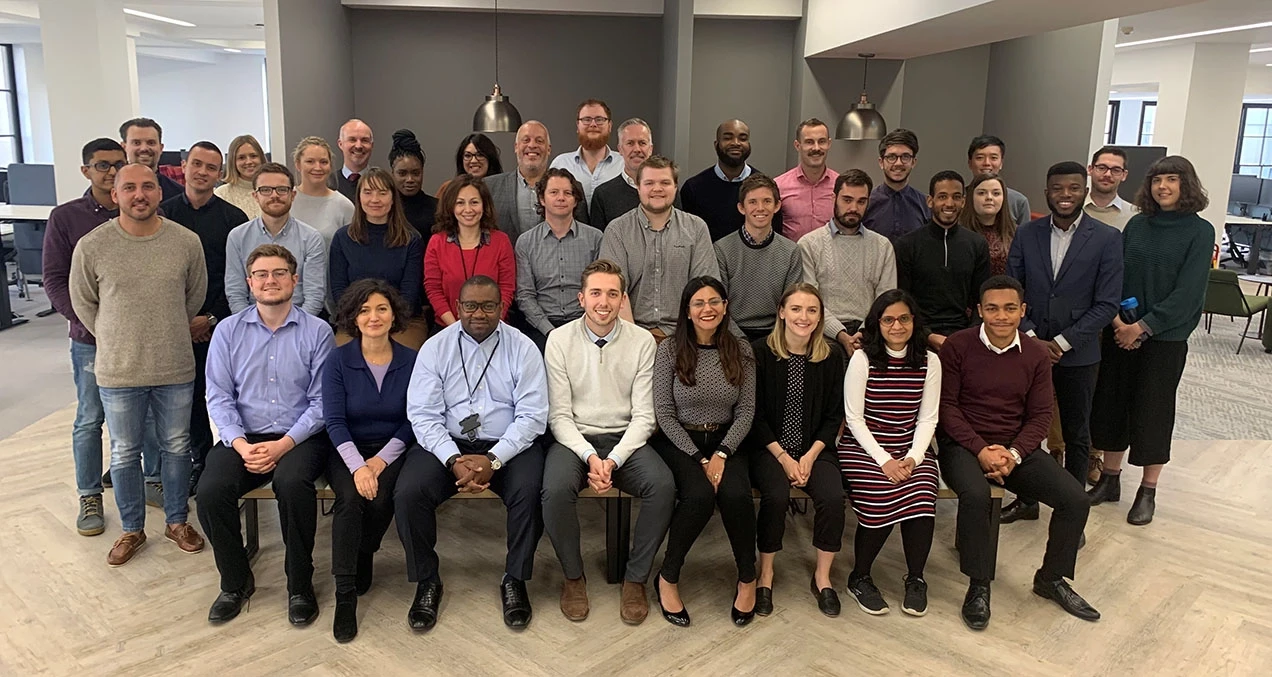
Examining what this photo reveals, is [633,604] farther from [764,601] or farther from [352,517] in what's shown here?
[352,517]

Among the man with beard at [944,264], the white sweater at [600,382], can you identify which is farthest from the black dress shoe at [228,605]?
the man with beard at [944,264]

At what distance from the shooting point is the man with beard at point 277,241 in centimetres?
392

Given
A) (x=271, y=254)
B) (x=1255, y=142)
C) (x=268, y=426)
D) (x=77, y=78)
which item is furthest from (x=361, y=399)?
(x=1255, y=142)

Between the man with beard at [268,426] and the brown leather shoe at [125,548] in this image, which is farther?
the brown leather shoe at [125,548]

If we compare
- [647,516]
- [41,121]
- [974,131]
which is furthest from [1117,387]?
[41,121]

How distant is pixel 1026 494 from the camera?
145 inches

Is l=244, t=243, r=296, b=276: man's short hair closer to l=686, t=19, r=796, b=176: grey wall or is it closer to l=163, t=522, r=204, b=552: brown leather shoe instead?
l=163, t=522, r=204, b=552: brown leather shoe

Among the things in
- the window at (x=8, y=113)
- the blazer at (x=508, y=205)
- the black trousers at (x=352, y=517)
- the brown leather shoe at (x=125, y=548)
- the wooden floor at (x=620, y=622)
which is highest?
the window at (x=8, y=113)

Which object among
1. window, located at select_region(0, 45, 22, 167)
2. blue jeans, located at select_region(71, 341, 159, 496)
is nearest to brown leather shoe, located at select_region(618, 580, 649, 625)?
blue jeans, located at select_region(71, 341, 159, 496)

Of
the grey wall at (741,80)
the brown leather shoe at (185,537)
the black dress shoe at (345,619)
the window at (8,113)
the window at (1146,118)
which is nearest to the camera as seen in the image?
the black dress shoe at (345,619)

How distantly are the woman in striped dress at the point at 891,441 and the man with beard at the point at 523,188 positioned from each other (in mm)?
1701

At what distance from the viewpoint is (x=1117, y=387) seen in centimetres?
444

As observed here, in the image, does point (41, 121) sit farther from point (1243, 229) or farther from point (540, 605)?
point (1243, 229)

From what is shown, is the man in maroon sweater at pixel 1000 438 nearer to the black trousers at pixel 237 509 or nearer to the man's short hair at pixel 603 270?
the man's short hair at pixel 603 270
